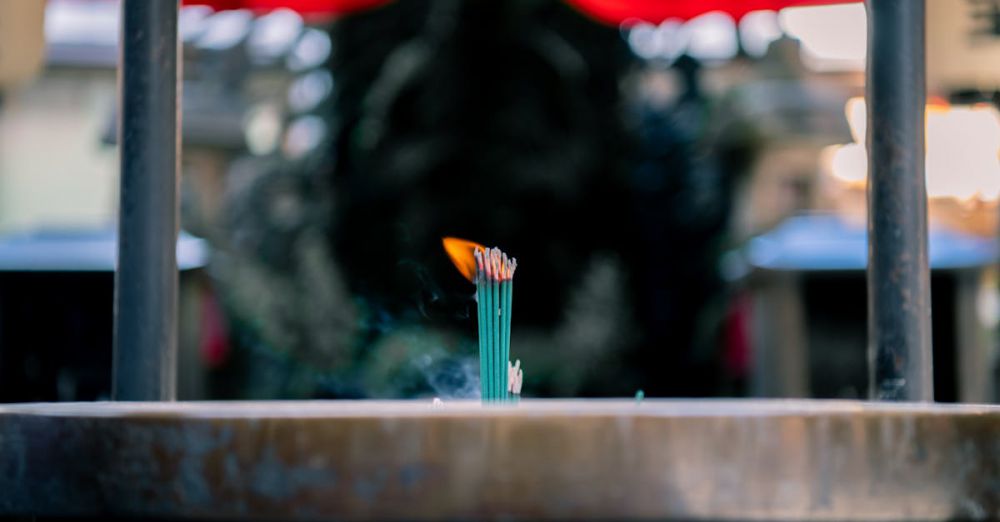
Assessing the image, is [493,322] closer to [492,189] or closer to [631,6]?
[631,6]

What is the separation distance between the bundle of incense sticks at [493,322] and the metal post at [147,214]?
614 millimetres

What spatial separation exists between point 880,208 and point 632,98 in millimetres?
6824

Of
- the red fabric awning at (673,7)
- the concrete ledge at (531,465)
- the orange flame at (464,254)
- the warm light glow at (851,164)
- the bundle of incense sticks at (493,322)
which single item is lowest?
the concrete ledge at (531,465)

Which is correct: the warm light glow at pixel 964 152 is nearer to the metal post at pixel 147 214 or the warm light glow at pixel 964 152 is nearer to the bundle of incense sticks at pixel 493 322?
the metal post at pixel 147 214

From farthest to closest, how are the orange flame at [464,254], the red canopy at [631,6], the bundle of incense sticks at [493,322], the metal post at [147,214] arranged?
the red canopy at [631,6]
the metal post at [147,214]
the orange flame at [464,254]
the bundle of incense sticks at [493,322]

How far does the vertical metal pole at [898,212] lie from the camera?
253 centimetres

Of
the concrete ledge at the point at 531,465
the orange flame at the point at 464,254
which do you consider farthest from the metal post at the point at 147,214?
the concrete ledge at the point at 531,465

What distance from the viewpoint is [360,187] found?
353 inches

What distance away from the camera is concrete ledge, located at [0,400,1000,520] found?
160 centimetres

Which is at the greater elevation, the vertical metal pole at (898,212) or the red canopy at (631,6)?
the red canopy at (631,6)

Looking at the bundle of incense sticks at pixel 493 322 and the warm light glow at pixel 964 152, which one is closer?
the bundle of incense sticks at pixel 493 322

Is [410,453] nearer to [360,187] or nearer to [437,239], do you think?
[437,239]

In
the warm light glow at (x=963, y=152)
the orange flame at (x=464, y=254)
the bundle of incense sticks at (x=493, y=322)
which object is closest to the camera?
the bundle of incense sticks at (x=493, y=322)

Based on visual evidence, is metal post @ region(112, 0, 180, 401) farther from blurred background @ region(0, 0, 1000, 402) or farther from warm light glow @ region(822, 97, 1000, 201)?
warm light glow @ region(822, 97, 1000, 201)
